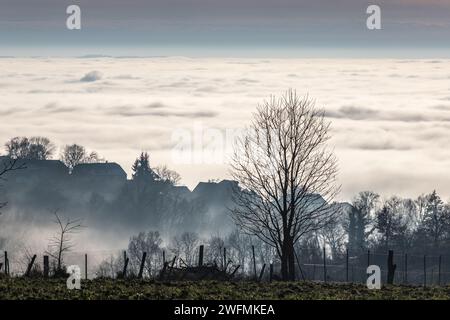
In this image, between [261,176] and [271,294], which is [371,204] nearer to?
[261,176]

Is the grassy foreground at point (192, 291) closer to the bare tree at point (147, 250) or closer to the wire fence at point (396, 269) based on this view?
the wire fence at point (396, 269)

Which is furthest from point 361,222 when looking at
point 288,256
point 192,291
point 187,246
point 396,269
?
point 192,291

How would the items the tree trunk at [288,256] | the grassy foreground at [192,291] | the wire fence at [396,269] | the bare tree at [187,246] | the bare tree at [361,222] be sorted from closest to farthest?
1. the grassy foreground at [192,291]
2. the tree trunk at [288,256]
3. the wire fence at [396,269]
4. the bare tree at [361,222]
5. the bare tree at [187,246]

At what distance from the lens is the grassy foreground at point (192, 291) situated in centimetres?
2986

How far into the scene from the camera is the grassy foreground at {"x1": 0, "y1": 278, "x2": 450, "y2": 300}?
2986cm

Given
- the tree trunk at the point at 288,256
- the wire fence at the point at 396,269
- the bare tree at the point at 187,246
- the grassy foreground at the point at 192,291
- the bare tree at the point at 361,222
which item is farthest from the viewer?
the bare tree at the point at 187,246

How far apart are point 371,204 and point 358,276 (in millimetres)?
76259

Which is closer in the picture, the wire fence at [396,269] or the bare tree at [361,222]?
the wire fence at [396,269]

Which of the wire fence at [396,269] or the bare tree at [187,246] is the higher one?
the bare tree at [187,246]

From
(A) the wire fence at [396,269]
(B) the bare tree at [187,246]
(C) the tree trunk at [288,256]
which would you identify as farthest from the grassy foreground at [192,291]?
(B) the bare tree at [187,246]

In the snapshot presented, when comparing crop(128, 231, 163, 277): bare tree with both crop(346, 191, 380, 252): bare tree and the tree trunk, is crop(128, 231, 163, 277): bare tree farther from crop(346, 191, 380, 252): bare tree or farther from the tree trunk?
the tree trunk

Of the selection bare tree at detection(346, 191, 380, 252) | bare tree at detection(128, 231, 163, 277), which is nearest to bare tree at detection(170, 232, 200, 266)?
bare tree at detection(128, 231, 163, 277)

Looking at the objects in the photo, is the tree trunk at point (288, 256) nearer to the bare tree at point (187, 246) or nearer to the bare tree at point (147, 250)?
the bare tree at point (147, 250)
